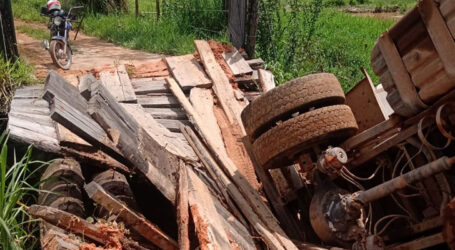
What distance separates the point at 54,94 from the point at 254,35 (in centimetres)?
470

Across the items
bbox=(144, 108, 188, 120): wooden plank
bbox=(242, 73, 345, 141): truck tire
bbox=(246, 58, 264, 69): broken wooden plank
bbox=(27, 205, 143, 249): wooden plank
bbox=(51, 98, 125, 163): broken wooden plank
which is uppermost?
bbox=(246, 58, 264, 69): broken wooden plank

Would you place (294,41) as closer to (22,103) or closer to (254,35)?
(254,35)

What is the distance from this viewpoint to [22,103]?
240 inches

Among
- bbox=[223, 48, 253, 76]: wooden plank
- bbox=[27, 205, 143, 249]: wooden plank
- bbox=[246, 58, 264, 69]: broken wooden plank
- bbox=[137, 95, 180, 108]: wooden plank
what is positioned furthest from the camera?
bbox=[246, 58, 264, 69]: broken wooden plank

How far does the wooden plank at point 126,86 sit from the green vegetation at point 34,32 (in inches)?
155

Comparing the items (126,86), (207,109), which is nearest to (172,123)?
(207,109)

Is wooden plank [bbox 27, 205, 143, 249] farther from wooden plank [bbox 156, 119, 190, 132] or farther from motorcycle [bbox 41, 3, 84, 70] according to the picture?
motorcycle [bbox 41, 3, 84, 70]

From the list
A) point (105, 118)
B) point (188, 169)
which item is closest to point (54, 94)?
point (105, 118)

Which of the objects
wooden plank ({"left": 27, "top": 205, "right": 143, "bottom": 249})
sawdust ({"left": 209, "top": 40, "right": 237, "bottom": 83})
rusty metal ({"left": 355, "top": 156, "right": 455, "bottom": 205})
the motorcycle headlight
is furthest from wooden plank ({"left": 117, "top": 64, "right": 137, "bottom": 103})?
rusty metal ({"left": 355, "top": 156, "right": 455, "bottom": 205})

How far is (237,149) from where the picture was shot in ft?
20.5

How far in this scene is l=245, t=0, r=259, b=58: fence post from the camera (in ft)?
29.3

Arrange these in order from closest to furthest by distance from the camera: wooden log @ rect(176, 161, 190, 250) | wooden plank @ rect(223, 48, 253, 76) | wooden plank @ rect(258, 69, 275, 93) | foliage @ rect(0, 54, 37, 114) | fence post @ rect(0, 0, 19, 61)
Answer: wooden log @ rect(176, 161, 190, 250), foliage @ rect(0, 54, 37, 114), fence post @ rect(0, 0, 19, 61), wooden plank @ rect(258, 69, 275, 93), wooden plank @ rect(223, 48, 253, 76)

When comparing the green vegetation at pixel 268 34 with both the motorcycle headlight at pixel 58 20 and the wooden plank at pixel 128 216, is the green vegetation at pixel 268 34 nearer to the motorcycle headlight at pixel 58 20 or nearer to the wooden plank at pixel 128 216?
the motorcycle headlight at pixel 58 20

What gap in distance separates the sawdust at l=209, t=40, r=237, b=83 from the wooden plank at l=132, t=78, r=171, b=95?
35.1 inches
